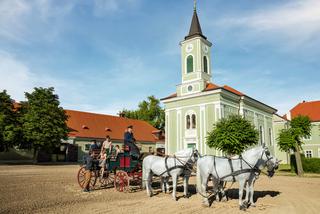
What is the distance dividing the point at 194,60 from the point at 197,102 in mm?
5461

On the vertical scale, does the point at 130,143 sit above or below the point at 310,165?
above

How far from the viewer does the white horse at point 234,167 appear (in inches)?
343

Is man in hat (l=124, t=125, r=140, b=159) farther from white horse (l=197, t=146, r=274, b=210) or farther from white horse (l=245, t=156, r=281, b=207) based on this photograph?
white horse (l=245, t=156, r=281, b=207)

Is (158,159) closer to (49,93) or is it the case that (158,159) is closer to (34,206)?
(34,206)

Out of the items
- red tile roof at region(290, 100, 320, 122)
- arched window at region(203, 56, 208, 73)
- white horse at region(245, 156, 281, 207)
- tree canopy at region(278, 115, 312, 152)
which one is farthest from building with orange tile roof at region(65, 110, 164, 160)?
white horse at region(245, 156, 281, 207)

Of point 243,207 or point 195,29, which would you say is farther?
point 195,29

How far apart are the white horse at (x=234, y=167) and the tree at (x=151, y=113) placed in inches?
1816

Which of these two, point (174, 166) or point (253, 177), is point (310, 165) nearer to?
point (253, 177)

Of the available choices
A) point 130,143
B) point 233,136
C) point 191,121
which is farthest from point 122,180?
point 191,121

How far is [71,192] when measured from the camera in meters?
11.1


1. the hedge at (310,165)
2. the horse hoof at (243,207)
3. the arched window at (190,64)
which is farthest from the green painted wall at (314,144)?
the horse hoof at (243,207)

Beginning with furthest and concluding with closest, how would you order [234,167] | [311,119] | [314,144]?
[311,119]
[314,144]
[234,167]

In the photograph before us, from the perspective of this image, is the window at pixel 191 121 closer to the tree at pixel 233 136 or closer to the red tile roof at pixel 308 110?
the tree at pixel 233 136

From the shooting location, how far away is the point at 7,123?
27.8 meters
